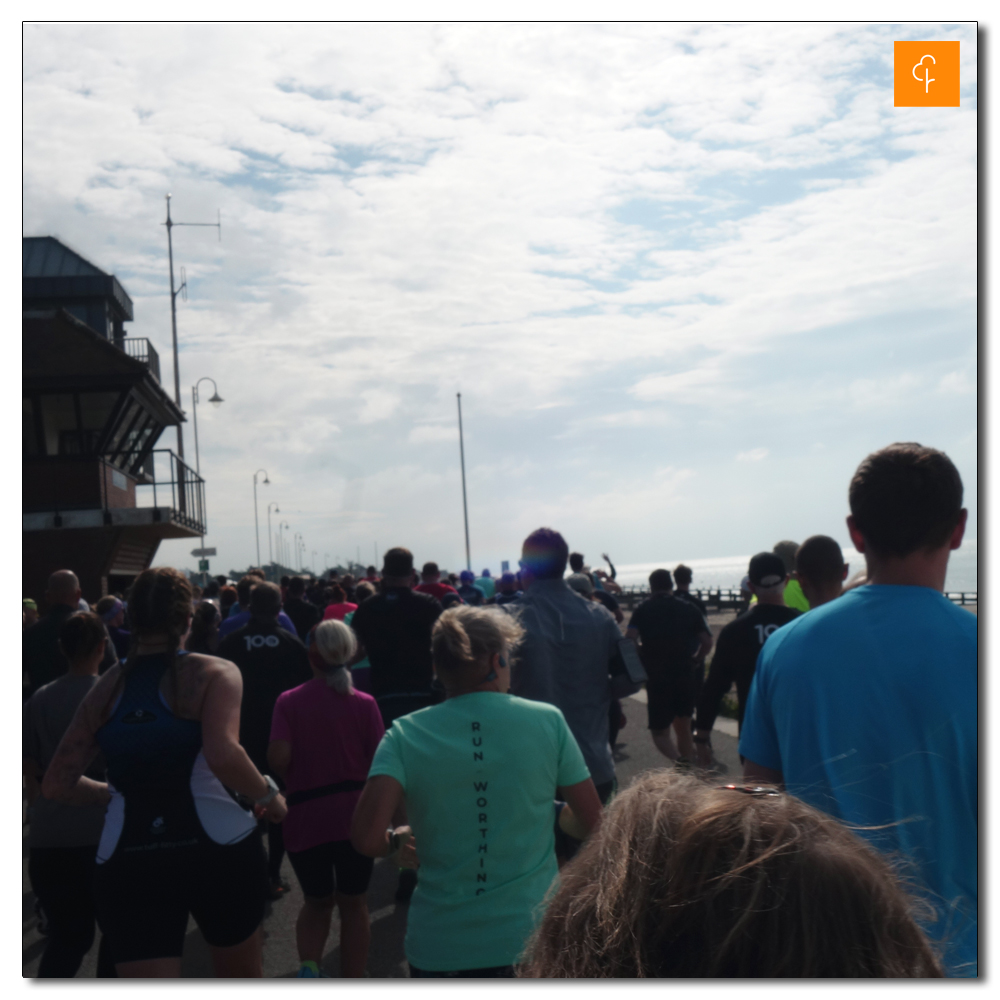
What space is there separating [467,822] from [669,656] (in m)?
5.38

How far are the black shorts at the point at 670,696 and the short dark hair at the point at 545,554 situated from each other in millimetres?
3443

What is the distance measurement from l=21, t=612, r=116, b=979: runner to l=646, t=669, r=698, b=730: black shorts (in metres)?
4.79

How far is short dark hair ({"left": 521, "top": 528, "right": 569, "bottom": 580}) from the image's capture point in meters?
4.66

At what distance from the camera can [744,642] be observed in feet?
16.8

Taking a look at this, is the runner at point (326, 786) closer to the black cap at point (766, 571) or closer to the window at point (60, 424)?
the black cap at point (766, 571)

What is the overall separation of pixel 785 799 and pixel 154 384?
2471cm

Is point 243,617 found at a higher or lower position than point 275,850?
higher

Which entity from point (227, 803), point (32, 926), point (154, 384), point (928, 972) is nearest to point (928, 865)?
point (928, 972)

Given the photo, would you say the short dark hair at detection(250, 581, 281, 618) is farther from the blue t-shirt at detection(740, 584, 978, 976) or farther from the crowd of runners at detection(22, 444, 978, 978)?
the blue t-shirt at detection(740, 584, 978, 976)

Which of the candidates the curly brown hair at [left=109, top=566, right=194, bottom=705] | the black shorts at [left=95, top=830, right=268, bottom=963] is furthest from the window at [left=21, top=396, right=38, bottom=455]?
the black shorts at [left=95, top=830, right=268, bottom=963]

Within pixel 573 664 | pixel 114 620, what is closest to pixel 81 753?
pixel 573 664

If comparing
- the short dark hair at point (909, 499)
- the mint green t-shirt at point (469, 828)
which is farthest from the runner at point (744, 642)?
the short dark hair at point (909, 499)

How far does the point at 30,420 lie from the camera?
2023cm

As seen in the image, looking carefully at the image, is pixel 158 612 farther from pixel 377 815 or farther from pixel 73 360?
pixel 73 360
